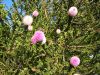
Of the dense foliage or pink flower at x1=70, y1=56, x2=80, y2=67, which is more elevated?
the dense foliage

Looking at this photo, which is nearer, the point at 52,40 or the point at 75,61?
the point at 75,61

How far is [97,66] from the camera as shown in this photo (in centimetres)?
335

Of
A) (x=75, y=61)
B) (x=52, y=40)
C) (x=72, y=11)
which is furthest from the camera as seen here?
(x=52, y=40)

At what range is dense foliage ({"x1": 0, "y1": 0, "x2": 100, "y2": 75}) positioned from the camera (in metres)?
3.41

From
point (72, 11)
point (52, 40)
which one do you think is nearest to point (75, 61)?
point (52, 40)

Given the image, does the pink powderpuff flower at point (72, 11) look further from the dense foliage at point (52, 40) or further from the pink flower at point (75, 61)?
the pink flower at point (75, 61)

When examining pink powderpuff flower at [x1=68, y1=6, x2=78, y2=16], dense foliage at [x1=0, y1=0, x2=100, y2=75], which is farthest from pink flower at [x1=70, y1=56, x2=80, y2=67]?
pink powderpuff flower at [x1=68, y1=6, x2=78, y2=16]

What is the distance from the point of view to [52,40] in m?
3.72

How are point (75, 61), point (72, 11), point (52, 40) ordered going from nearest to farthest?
point (75, 61) < point (72, 11) < point (52, 40)

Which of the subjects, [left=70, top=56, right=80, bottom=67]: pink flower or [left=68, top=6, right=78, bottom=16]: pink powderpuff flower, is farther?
[left=68, top=6, right=78, bottom=16]: pink powderpuff flower

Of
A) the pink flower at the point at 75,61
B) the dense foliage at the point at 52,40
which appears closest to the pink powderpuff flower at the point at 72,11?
the dense foliage at the point at 52,40

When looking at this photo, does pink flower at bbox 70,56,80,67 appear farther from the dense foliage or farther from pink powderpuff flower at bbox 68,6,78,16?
pink powderpuff flower at bbox 68,6,78,16

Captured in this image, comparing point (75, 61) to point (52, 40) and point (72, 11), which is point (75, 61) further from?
point (72, 11)

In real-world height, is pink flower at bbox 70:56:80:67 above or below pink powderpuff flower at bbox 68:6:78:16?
below
